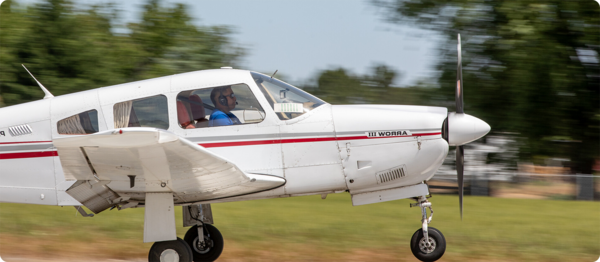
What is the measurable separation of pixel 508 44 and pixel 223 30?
28.9ft

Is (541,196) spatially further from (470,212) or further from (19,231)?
(19,231)

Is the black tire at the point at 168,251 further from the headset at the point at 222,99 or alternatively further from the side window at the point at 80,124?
the headset at the point at 222,99

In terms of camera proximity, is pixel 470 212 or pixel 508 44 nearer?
pixel 470 212

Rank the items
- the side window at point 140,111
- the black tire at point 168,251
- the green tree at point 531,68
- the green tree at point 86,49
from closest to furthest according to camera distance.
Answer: the side window at point 140,111, the black tire at point 168,251, the green tree at point 531,68, the green tree at point 86,49

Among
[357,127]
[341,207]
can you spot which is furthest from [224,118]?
[341,207]

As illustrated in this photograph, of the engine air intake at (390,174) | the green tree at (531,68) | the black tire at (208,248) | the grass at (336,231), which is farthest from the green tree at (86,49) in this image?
the engine air intake at (390,174)

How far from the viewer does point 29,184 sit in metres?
5.75

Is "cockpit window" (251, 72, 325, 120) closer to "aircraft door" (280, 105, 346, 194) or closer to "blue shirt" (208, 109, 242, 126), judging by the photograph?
"aircraft door" (280, 105, 346, 194)

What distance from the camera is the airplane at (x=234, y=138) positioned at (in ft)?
18.3

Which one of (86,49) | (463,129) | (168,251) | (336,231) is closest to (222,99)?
(168,251)

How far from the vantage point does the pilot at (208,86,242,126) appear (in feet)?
18.4

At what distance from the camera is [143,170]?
520cm

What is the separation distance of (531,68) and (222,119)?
32.6 feet

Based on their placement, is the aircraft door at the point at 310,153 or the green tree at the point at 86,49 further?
the green tree at the point at 86,49
